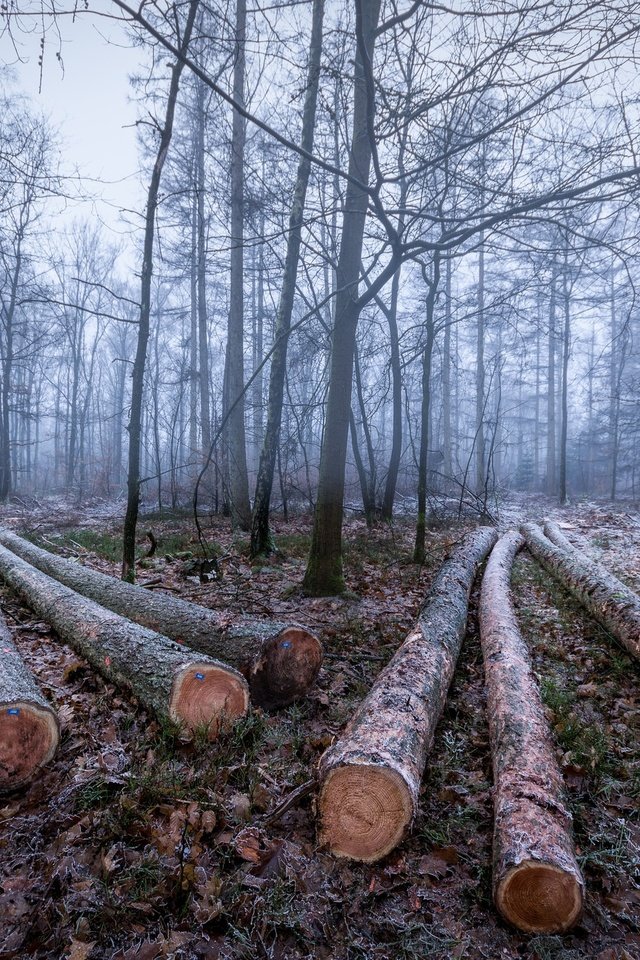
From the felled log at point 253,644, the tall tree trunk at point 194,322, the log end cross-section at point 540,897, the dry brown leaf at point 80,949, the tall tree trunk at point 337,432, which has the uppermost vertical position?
the tall tree trunk at point 194,322

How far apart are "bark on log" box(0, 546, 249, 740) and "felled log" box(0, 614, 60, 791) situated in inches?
23.8

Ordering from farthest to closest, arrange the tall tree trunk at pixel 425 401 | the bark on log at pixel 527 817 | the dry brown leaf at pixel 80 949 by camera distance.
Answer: the tall tree trunk at pixel 425 401, the bark on log at pixel 527 817, the dry brown leaf at pixel 80 949

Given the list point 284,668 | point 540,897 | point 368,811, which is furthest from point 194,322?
point 540,897

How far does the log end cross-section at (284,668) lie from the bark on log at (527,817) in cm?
133

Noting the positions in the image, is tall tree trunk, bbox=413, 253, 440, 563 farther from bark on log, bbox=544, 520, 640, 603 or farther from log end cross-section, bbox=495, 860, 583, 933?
log end cross-section, bbox=495, 860, 583, 933

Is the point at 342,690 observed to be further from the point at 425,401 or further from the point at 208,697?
the point at 425,401

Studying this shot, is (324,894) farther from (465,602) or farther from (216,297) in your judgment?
(216,297)

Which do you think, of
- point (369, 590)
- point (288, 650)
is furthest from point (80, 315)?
point (288, 650)

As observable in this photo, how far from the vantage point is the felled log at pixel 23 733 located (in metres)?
2.57

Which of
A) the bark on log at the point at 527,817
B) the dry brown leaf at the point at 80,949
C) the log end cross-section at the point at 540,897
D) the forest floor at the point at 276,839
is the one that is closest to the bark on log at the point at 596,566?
the forest floor at the point at 276,839

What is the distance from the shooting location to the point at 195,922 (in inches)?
72.9

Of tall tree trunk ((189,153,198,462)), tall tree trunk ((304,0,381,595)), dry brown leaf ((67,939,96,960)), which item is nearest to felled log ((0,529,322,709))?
dry brown leaf ((67,939,96,960))

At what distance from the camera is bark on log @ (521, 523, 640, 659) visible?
4.32m

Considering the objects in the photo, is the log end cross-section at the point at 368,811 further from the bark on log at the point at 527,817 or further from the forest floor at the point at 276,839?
the bark on log at the point at 527,817
